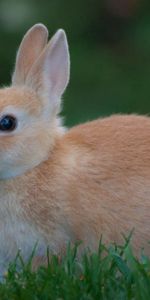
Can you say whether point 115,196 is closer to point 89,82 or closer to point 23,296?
point 23,296

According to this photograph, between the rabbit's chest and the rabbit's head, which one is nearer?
the rabbit's chest

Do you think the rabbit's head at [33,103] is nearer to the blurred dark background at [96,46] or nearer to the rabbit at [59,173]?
the rabbit at [59,173]

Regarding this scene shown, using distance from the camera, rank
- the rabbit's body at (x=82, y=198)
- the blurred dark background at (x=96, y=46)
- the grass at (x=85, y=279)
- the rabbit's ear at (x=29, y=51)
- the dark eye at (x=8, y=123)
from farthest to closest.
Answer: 1. the blurred dark background at (x=96, y=46)
2. the rabbit's ear at (x=29, y=51)
3. the dark eye at (x=8, y=123)
4. the rabbit's body at (x=82, y=198)
5. the grass at (x=85, y=279)

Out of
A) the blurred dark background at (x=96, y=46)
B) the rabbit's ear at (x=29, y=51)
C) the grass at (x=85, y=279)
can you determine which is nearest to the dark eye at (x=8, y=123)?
the rabbit's ear at (x=29, y=51)

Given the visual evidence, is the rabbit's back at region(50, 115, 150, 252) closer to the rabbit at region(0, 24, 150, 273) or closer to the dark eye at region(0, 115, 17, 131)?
the rabbit at region(0, 24, 150, 273)

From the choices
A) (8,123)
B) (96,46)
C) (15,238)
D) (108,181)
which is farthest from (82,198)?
(96,46)

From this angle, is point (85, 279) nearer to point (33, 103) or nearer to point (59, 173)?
point (59, 173)

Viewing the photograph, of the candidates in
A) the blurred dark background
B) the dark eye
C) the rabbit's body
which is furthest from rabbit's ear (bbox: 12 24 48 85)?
the blurred dark background
